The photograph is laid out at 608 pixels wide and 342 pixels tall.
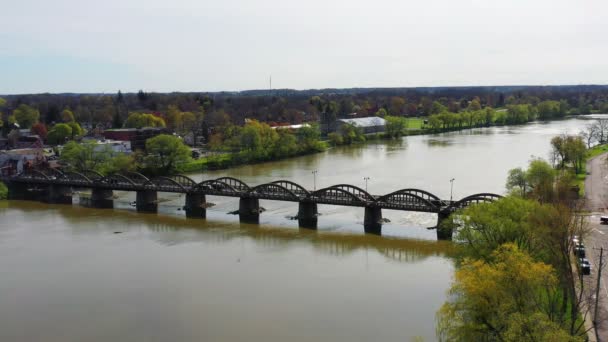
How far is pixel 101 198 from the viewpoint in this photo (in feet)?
132

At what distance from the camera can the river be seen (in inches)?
748

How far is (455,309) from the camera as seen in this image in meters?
15.3

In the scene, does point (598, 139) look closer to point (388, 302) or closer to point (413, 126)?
point (413, 126)

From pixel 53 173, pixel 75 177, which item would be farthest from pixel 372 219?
pixel 53 173

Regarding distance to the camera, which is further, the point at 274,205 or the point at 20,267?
the point at 274,205

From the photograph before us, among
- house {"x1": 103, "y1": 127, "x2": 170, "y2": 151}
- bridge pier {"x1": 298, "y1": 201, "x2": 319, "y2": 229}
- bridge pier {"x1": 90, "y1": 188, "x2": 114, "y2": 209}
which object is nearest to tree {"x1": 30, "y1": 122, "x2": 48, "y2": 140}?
house {"x1": 103, "y1": 127, "x2": 170, "y2": 151}

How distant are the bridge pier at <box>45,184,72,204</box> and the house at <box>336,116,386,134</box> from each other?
4684cm

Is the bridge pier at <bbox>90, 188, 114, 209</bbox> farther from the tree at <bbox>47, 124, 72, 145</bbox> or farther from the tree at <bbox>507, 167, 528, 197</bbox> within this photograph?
the tree at <bbox>47, 124, 72, 145</bbox>

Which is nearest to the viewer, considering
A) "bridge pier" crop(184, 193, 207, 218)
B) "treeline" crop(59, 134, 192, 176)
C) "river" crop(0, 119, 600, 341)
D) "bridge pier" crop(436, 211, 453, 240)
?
"river" crop(0, 119, 600, 341)

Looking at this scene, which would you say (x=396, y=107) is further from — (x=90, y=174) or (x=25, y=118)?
(x=90, y=174)

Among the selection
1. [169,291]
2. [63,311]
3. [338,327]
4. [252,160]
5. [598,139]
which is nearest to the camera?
[338,327]

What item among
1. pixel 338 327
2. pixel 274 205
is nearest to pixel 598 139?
pixel 274 205

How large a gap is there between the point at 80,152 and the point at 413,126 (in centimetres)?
6501

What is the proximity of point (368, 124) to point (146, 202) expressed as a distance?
5513cm
